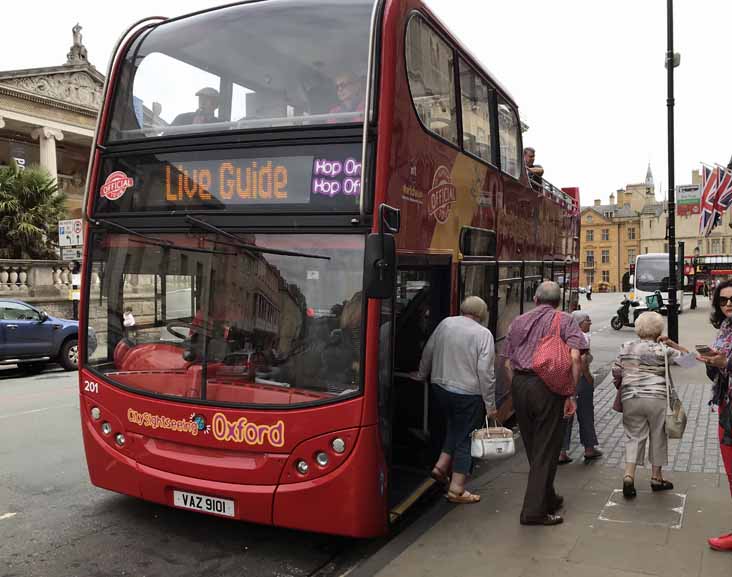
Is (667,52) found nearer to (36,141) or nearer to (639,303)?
(639,303)

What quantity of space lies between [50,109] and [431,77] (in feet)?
118

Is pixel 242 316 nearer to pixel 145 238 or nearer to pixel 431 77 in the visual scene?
pixel 145 238

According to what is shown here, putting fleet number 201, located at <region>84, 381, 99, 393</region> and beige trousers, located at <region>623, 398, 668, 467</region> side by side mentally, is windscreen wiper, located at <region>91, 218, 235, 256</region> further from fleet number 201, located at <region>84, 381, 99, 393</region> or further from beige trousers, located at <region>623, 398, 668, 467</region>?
beige trousers, located at <region>623, 398, 668, 467</region>

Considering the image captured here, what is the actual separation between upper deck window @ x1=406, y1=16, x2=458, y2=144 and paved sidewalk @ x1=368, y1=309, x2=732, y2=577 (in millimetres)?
3000

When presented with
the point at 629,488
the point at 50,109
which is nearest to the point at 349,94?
the point at 629,488

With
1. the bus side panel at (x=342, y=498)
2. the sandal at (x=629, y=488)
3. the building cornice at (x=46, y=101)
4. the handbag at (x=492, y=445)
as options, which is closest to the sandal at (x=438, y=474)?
the handbag at (x=492, y=445)

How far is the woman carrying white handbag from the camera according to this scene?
552 centimetres

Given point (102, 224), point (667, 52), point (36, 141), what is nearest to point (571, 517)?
point (102, 224)

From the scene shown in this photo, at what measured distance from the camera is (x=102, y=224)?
17.2ft

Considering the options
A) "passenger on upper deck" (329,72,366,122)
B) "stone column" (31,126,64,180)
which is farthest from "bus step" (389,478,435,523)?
"stone column" (31,126,64,180)

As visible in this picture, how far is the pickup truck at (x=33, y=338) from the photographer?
15180mm

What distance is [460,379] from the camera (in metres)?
5.52

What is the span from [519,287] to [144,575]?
17.5ft

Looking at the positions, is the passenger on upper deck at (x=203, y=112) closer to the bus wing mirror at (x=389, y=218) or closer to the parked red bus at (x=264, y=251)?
the parked red bus at (x=264, y=251)
